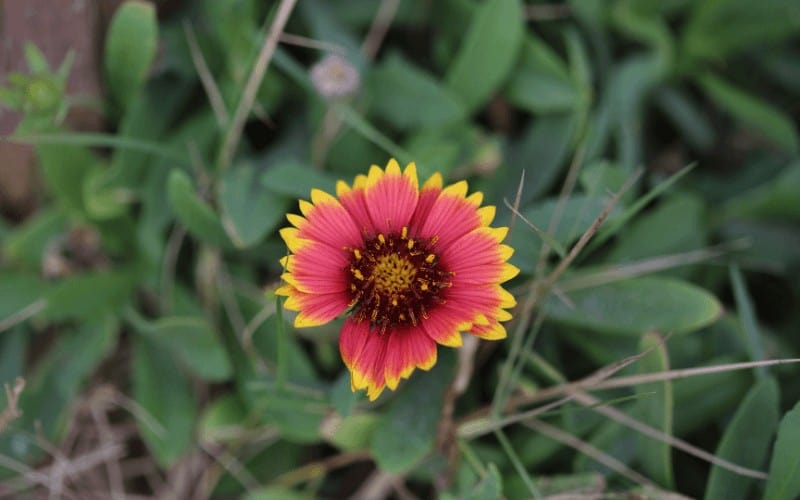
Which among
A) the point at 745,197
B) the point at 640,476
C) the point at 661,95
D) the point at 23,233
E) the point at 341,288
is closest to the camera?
the point at 341,288

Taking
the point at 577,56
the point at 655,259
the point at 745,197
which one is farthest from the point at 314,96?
the point at 745,197

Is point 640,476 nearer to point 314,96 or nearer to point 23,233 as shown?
point 314,96

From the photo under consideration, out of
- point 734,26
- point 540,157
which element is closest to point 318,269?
point 540,157

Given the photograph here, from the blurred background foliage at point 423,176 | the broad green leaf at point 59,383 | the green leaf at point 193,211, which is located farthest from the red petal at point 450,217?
the broad green leaf at point 59,383

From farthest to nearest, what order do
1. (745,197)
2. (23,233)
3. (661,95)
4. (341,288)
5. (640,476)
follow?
1. (661,95)
2. (745,197)
3. (23,233)
4. (640,476)
5. (341,288)

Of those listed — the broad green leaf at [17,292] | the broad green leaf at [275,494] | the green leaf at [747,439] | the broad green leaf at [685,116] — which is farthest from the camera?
the broad green leaf at [685,116]

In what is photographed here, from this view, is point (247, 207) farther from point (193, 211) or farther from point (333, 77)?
point (333, 77)

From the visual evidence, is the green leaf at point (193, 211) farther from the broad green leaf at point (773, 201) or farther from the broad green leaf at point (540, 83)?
the broad green leaf at point (773, 201)
